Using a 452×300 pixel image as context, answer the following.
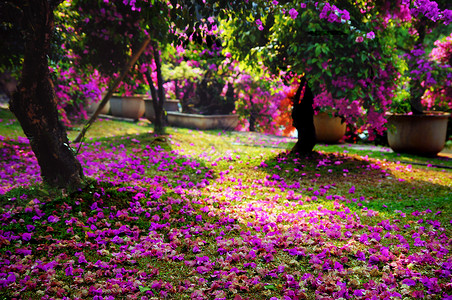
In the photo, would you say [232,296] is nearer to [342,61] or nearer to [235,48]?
[342,61]

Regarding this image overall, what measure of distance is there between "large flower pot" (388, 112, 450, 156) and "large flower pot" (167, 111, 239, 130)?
6290 millimetres

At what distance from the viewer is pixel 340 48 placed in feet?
20.5

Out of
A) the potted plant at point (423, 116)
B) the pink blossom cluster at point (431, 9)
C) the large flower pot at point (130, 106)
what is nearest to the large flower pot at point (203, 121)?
the large flower pot at point (130, 106)

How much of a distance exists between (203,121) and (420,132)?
22.9ft

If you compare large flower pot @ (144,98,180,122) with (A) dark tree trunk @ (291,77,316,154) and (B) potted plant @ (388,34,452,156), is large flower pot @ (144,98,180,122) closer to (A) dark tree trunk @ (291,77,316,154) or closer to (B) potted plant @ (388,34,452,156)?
(A) dark tree trunk @ (291,77,316,154)

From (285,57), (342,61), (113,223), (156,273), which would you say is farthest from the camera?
(285,57)

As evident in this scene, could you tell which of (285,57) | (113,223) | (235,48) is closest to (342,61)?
(285,57)

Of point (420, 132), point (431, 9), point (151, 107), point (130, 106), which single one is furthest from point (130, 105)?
point (431, 9)

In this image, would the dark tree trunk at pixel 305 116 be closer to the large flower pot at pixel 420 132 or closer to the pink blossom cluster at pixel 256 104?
the large flower pot at pixel 420 132

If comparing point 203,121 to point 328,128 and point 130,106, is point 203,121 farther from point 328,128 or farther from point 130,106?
point 328,128

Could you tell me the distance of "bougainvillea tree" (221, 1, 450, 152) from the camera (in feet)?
19.3

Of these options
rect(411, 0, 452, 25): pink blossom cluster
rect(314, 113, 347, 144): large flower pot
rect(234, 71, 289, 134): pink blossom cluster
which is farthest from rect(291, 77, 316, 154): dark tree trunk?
rect(234, 71, 289, 134): pink blossom cluster

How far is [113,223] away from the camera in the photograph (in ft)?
13.4

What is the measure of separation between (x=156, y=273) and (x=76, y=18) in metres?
6.84
